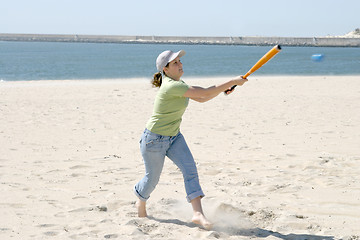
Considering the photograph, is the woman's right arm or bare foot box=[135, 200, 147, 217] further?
bare foot box=[135, 200, 147, 217]

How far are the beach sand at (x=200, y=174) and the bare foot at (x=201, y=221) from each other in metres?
0.05

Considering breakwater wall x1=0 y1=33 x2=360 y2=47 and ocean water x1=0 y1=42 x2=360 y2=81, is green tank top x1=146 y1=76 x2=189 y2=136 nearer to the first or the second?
ocean water x1=0 y1=42 x2=360 y2=81

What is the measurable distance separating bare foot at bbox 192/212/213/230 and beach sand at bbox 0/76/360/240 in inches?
2.0

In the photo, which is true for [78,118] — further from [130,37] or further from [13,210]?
[130,37]

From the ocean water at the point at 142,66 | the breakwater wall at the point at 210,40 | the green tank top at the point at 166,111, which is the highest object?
the breakwater wall at the point at 210,40

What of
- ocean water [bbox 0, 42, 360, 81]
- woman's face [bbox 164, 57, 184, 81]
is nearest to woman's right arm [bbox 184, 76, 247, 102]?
woman's face [bbox 164, 57, 184, 81]

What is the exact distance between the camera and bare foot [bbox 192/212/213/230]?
3883mm

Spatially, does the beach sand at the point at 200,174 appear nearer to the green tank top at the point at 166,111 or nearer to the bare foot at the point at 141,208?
the bare foot at the point at 141,208

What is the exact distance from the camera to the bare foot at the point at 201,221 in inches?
153

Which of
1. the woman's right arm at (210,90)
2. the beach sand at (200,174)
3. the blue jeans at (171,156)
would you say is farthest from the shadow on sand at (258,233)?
Answer: the woman's right arm at (210,90)

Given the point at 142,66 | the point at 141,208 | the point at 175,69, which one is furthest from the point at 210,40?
the point at 175,69

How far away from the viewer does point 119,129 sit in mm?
8500

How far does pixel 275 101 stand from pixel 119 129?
14.8 ft

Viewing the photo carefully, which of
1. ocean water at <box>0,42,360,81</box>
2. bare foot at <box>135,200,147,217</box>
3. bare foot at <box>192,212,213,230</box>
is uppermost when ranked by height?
ocean water at <box>0,42,360,81</box>
